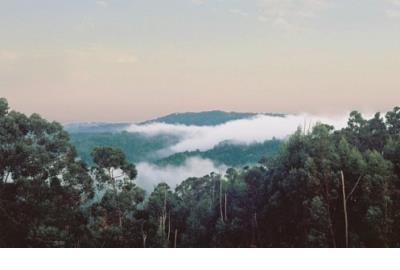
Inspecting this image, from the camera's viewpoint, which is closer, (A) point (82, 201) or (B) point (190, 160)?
(A) point (82, 201)

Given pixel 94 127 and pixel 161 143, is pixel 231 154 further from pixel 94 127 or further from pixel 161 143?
pixel 94 127

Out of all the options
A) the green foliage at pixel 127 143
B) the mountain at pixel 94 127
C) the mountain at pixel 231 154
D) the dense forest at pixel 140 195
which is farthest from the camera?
the mountain at pixel 231 154

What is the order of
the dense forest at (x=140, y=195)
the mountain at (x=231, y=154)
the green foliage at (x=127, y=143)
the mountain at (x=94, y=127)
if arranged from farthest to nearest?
1. the mountain at (x=231, y=154)
2. the green foliage at (x=127, y=143)
3. the mountain at (x=94, y=127)
4. the dense forest at (x=140, y=195)

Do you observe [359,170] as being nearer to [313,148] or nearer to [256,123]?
[313,148]

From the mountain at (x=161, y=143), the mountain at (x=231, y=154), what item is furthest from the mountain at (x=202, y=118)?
the mountain at (x=231, y=154)

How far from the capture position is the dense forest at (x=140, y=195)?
701cm

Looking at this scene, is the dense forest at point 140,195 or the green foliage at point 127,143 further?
the green foliage at point 127,143

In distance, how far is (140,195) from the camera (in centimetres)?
812

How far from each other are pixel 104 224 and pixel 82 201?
15.8 inches

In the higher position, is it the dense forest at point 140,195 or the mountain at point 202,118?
the mountain at point 202,118

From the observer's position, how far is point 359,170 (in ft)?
23.6

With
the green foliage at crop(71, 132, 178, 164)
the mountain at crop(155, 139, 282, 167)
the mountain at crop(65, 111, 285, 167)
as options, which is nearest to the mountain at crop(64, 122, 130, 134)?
the mountain at crop(65, 111, 285, 167)

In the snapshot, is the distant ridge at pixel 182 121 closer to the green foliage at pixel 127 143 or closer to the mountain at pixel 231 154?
the green foliage at pixel 127 143
